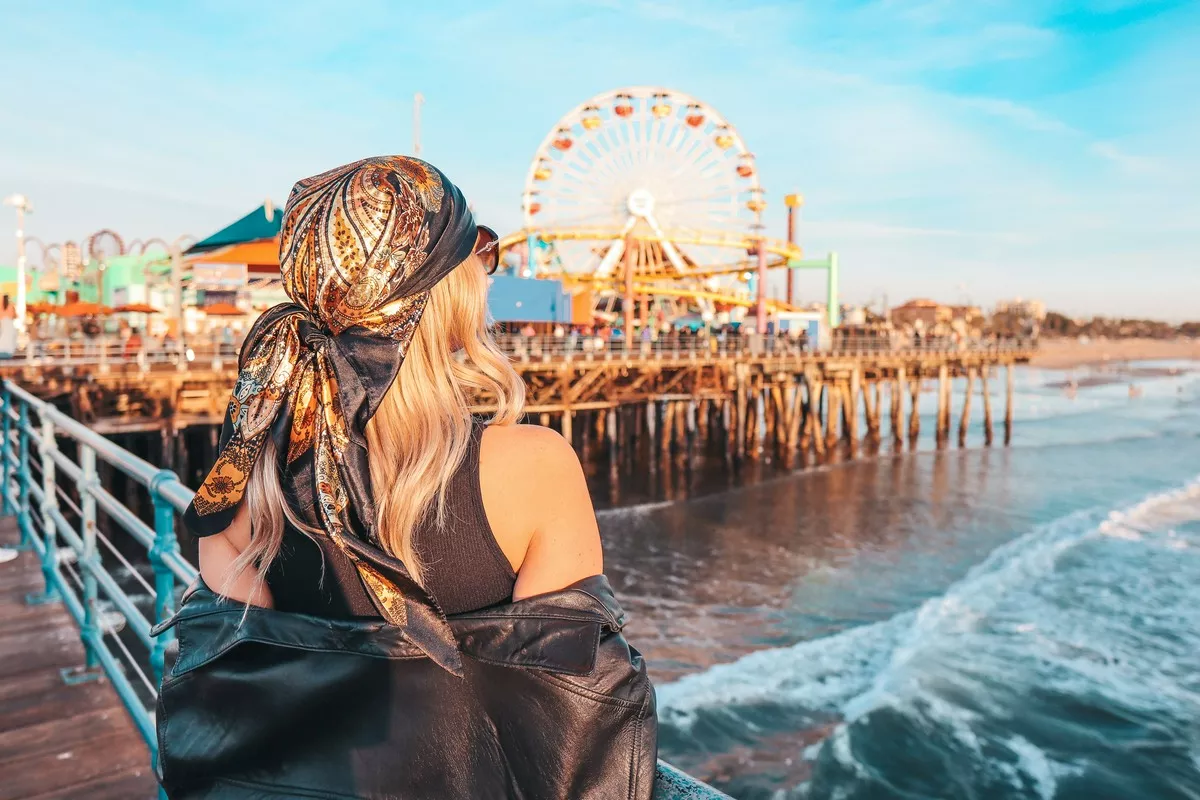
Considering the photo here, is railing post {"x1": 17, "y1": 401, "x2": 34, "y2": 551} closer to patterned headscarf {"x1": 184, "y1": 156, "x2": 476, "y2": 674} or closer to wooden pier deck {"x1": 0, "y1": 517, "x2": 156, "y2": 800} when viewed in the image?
wooden pier deck {"x1": 0, "y1": 517, "x2": 156, "y2": 800}

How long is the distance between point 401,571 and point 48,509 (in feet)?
11.6

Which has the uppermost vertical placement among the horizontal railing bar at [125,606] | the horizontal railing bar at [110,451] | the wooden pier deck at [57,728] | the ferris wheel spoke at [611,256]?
the ferris wheel spoke at [611,256]

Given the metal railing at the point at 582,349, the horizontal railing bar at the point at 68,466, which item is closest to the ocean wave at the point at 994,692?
the metal railing at the point at 582,349

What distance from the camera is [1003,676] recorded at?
29.4ft

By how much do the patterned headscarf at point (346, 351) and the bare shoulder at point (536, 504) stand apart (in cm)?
13

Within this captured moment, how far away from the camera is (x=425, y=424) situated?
1.13 meters

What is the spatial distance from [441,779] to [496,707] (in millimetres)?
117

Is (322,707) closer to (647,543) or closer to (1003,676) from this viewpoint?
(1003,676)

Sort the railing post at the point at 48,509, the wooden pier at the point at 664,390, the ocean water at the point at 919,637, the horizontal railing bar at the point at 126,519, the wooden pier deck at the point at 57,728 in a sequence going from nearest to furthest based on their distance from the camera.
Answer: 1. the horizontal railing bar at the point at 126,519
2. the wooden pier deck at the point at 57,728
3. the railing post at the point at 48,509
4. the ocean water at the point at 919,637
5. the wooden pier at the point at 664,390

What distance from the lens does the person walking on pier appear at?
1.09 meters

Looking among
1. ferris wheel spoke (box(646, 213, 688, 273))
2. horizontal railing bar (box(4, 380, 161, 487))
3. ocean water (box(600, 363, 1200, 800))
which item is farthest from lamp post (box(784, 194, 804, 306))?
horizontal railing bar (box(4, 380, 161, 487))

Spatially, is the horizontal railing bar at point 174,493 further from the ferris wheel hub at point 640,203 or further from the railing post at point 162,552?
the ferris wheel hub at point 640,203

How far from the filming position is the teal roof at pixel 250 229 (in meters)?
14.7

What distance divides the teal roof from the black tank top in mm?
14563
